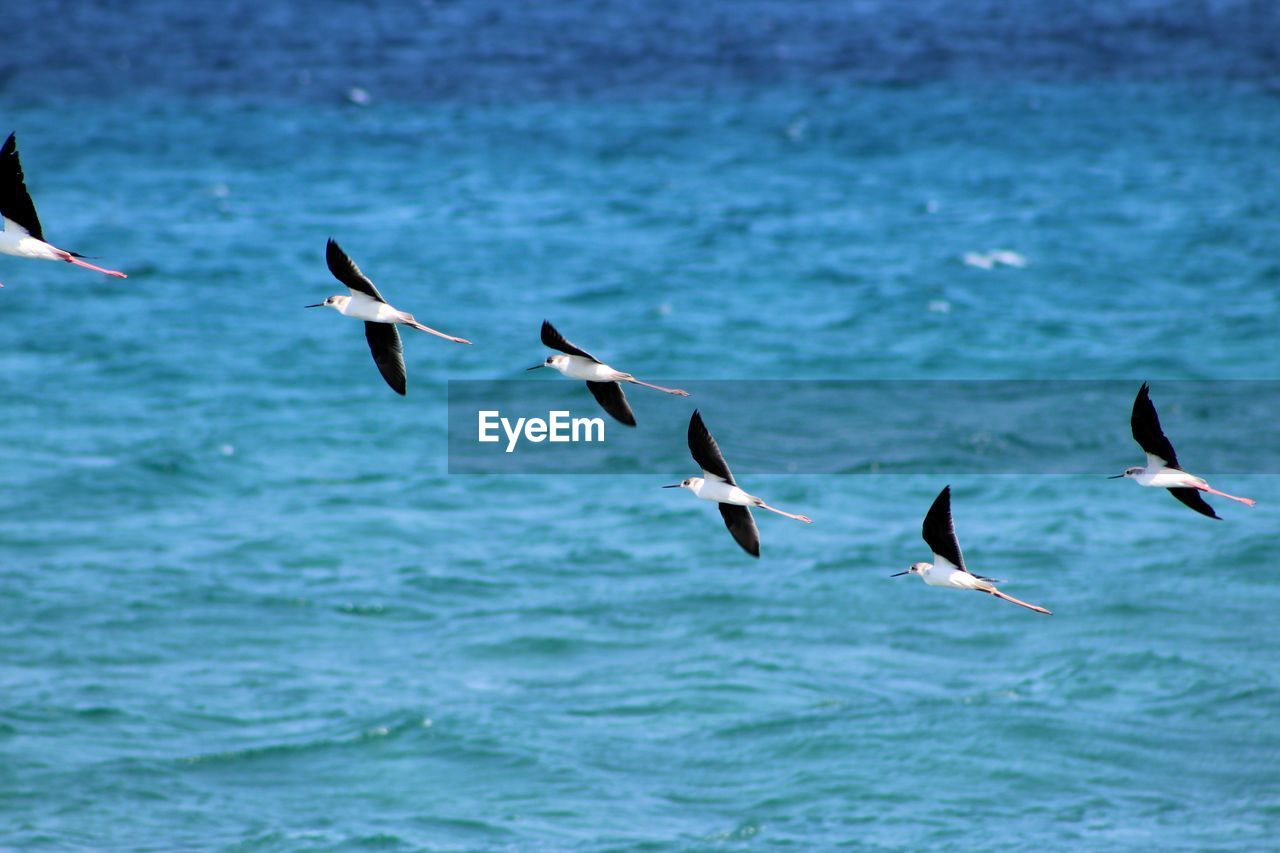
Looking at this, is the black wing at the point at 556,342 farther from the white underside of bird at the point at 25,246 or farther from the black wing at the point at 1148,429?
the black wing at the point at 1148,429

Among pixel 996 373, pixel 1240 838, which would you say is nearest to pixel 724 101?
pixel 996 373

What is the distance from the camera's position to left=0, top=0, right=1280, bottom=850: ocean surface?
26781 mm

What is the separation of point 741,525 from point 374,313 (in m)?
3.51

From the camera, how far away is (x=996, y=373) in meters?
44.3

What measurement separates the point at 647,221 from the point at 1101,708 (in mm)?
33523

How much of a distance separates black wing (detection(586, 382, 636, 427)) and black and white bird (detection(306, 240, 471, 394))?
1341 mm

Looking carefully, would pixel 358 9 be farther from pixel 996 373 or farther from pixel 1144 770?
pixel 1144 770

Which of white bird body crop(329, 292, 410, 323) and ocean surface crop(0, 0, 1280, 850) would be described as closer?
white bird body crop(329, 292, 410, 323)

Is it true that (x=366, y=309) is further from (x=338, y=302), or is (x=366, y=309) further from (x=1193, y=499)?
(x=1193, y=499)

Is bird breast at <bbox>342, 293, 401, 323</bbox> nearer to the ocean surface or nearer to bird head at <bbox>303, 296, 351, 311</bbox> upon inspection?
bird head at <bbox>303, 296, 351, 311</bbox>

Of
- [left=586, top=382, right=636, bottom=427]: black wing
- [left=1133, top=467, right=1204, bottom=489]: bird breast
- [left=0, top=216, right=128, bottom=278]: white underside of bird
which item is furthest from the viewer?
[left=586, top=382, right=636, bottom=427]: black wing

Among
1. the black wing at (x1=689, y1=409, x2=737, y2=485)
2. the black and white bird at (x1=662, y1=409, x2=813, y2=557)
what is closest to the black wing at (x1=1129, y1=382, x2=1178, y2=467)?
Result: the black and white bird at (x1=662, y1=409, x2=813, y2=557)

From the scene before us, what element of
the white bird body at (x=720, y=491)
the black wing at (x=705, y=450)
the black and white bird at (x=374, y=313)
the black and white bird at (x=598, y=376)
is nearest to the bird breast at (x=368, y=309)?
the black and white bird at (x=374, y=313)

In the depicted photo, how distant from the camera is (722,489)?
1354 centimetres
